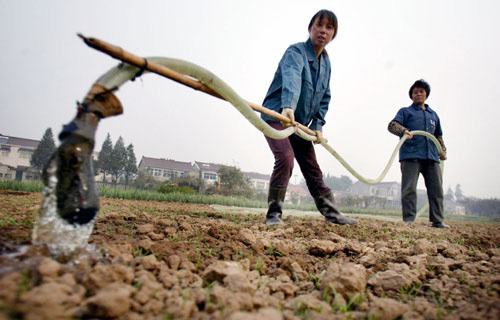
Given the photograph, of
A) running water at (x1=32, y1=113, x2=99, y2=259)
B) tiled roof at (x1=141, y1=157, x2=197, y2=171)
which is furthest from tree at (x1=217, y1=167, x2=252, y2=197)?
tiled roof at (x1=141, y1=157, x2=197, y2=171)

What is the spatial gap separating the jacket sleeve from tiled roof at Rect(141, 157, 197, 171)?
104 feet

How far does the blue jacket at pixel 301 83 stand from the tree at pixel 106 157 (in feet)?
67.7

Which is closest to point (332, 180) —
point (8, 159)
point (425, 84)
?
point (8, 159)

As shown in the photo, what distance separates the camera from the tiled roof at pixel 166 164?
32.3 metres

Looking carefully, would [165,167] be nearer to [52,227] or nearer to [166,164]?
[166,164]

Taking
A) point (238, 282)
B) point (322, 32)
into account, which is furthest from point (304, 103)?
point (238, 282)

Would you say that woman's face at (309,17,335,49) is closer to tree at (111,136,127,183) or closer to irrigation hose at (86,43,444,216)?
irrigation hose at (86,43,444,216)

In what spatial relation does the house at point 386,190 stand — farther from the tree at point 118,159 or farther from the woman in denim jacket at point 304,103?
the woman in denim jacket at point 304,103

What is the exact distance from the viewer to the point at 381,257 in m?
1.45

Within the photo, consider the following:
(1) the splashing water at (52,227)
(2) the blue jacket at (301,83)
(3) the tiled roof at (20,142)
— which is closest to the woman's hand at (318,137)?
(2) the blue jacket at (301,83)

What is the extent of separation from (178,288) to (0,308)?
1.42 ft

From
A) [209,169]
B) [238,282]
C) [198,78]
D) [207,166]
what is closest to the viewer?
[238,282]

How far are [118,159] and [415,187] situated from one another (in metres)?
22.1

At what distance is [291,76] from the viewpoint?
2324mm
